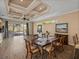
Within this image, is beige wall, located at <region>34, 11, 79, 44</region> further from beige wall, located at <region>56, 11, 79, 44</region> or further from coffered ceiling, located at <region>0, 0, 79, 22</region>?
coffered ceiling, located at <region>0, 0, 79, 22</region>

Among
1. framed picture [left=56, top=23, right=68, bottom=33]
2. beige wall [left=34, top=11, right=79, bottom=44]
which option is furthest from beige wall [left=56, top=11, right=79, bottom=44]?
framed picture [left=56, top=23, right=68, bottom=33]

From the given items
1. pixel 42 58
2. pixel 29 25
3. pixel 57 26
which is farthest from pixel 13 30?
pixel 42 58

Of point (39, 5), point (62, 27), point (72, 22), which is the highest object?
point (39, 5)

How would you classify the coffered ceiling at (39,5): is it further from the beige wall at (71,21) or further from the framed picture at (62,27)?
the framed picture at (62,27)

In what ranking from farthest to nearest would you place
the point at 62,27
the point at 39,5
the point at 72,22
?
1. the point at 62,27
2. the point at 72,22
3. the point at 39,5

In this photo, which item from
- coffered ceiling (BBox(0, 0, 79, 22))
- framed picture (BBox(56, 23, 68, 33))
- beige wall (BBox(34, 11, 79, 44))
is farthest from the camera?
framed picture (BBox(56, 23, 68, 33))

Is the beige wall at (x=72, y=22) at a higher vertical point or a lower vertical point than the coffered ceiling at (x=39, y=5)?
lower

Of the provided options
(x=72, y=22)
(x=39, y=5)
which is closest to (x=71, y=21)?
(x=72, y=22)

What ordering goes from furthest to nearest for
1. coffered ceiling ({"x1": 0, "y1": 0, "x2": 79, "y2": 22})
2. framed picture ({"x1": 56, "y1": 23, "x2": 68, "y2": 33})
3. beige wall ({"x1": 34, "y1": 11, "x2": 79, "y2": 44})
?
framed picture ({"x1": 56, "y1": 23, "x2": 68, "y2": 33}) → beige wall ({"x1": 34, "y1": 11, "x2": 79, "y2": 44}) → coffered ceiling ({"x1": 0, "y1": 0, "x2": 79, "y2": 22})

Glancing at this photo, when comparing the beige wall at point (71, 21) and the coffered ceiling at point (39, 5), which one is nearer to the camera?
the coffered ceiling at point (39, 5)

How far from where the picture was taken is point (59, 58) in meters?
3.83

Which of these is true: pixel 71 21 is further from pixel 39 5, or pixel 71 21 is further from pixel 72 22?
pixel 39 5

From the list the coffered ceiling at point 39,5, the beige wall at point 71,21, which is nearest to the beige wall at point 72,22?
the beige wall at point 71,21

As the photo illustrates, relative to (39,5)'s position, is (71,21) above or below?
below
